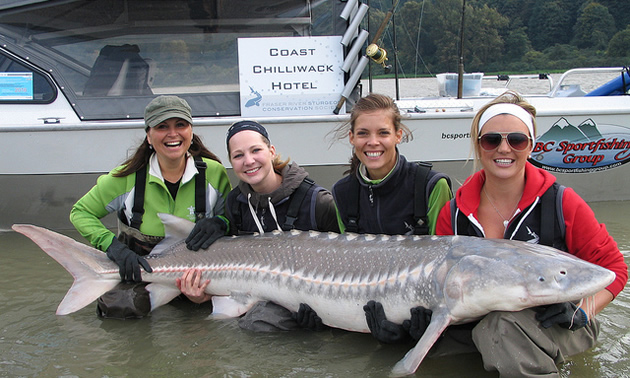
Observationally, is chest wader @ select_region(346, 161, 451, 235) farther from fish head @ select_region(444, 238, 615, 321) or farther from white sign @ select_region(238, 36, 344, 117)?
white sign @ select_region(238, 36, 344, 117)

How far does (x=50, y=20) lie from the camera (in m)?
4.32

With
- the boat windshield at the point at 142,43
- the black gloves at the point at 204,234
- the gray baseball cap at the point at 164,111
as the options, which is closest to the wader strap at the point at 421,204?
the black gloves at the point at 204,234

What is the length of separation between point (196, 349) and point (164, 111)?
4.04 ft

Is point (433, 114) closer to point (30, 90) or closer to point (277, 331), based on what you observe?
point (277, 331)

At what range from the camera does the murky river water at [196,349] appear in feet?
7.56

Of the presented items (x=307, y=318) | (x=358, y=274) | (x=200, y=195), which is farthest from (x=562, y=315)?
(x=200, y=195)

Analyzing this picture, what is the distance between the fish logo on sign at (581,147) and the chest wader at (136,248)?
9.69 ft

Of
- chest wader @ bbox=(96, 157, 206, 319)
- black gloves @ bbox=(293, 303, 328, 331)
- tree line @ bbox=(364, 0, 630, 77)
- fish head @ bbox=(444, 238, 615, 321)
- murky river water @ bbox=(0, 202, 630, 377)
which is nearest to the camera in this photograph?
fish head @ bbox=(444, 238, 615, 321)

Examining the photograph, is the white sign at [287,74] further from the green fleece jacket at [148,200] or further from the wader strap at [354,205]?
the wader strap at [354,205]

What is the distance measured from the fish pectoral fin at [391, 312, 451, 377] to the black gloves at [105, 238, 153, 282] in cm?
144

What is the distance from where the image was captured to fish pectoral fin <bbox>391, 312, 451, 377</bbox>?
6.66 ft

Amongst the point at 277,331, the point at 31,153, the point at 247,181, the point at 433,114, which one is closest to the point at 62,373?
the point at 277,331

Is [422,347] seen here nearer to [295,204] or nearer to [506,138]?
[506,138]

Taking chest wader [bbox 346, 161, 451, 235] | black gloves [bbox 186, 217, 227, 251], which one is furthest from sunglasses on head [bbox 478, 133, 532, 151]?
black gloves [bbox 186, 217, 227, 251]
